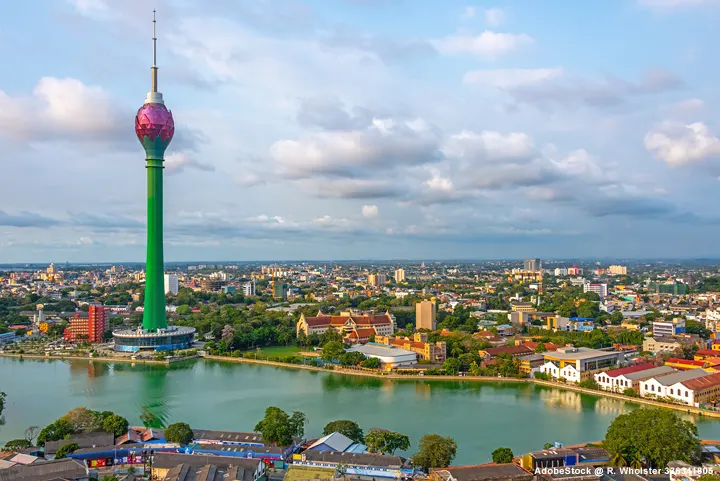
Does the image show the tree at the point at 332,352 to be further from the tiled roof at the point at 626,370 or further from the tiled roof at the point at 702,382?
the tiled roof at the point at 702,382

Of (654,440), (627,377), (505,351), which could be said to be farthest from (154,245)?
(654,440)

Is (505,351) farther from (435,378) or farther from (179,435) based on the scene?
(179,435)

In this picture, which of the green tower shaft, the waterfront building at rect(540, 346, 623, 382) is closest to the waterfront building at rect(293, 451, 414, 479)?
the waterfront building at rect(540, 346, 623, 382)

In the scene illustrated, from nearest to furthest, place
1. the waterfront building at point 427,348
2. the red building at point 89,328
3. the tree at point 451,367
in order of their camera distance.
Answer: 1. the tree at point 451,367
2. the waterfront building at point 427,348
3. the red building at point 89,328

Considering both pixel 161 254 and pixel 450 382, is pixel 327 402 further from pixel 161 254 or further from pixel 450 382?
pixel 161 254

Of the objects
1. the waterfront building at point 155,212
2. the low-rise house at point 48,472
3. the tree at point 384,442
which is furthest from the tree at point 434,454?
the waterfront building at point 155,212

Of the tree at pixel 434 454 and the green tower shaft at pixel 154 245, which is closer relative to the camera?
the tree at pixel 434 454
